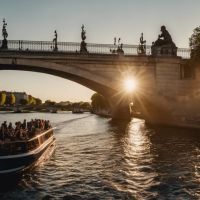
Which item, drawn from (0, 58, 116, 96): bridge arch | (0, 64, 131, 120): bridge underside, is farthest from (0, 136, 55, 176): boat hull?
(0, 64, 131, 120): bridge underside

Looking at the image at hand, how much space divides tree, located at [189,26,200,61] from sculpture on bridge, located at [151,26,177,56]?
2099 mm

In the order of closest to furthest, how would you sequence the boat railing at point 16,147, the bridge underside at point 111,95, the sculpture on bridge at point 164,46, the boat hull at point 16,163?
1. the boat hull at point 16,163
2. the boat railing at point 16,147
3. the bridge underside at point 111,95
4. the sculpture on bridge at point 164,46

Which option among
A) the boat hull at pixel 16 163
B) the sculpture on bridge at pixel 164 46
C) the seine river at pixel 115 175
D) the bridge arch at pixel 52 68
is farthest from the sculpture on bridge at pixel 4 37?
the boat hull at pixel 16 163

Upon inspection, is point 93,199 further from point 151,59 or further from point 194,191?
point 151,59

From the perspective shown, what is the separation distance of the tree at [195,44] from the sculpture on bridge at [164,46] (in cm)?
210

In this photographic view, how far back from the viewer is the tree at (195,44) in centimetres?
3991

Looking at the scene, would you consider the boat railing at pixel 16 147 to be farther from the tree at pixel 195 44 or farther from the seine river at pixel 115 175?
the tree at pixel 195 44

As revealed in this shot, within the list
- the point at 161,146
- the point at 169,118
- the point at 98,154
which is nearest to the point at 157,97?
the point at 169,118

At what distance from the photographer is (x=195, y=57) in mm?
39875

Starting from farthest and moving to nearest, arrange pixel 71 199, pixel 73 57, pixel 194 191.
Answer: pixel 73 57, pixel 194 191, pixel 71 199

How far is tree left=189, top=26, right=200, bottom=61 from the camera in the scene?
39.9m

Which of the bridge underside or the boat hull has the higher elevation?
the bridge underside

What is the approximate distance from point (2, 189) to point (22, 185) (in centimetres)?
87

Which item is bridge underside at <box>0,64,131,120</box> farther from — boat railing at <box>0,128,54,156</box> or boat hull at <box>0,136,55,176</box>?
boat hull at <box>0,136,55,176</box>
